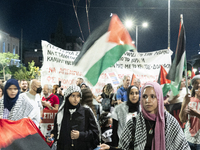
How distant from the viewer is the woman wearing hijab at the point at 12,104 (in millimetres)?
4660

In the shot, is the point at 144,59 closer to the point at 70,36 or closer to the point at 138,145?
the point at 138,145

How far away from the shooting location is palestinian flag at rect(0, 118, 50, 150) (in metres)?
2.21

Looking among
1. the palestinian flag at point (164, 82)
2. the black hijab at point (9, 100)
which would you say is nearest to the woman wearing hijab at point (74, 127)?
the black hijab at point (9, 100)

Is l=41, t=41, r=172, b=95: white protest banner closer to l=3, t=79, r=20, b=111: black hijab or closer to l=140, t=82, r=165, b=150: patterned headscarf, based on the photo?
l=3, t=79, r=20, b=111: black hijab

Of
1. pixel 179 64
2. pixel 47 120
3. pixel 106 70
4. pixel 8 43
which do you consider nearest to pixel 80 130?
pixel 47 120

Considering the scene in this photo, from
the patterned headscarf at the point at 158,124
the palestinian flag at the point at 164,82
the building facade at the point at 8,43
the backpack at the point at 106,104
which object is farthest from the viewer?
the building facade at the point at 8,43

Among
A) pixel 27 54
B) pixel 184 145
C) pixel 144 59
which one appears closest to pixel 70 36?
pixel 27 54

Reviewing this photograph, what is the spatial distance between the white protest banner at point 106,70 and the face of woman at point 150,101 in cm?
285

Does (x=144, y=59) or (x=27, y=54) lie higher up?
(x=27, y=54)

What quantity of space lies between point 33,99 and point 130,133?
11.4 feet

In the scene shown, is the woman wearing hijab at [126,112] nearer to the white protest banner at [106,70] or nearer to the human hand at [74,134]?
the human hand at [74,134]

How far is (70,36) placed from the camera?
3851 inches

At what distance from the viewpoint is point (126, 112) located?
4484 mm

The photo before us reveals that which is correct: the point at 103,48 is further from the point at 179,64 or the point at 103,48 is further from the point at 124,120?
the point at 179,64
